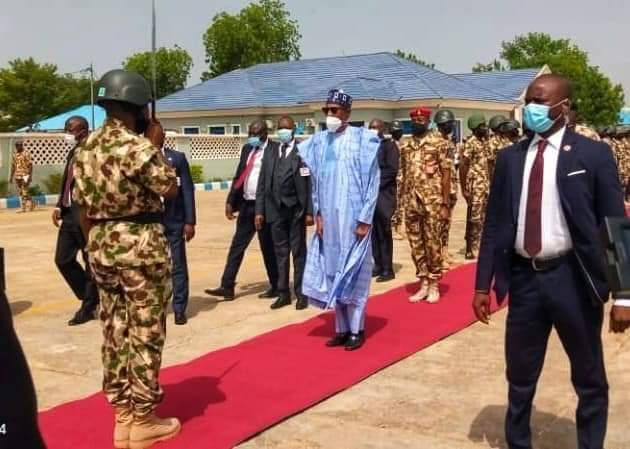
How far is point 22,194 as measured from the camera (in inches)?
700

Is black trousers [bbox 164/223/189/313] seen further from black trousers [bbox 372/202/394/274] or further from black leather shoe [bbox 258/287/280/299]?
black trousers [bbox 372/202/394/274]

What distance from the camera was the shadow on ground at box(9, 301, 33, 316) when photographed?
7348 mm

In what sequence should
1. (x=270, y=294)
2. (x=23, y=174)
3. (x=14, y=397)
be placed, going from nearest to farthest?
(x=14, y=397) → (x=270, y=294) → (x=23, y=174)

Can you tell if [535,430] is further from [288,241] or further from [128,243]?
[288,241]

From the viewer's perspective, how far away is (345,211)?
568 centimetres

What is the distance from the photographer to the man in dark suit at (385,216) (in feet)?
28.5

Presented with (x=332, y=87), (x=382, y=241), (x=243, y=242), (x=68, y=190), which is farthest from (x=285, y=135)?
(x=332, y=87)

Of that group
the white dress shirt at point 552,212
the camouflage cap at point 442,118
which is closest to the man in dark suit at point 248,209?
Result: the camouflage cap at point 442,118

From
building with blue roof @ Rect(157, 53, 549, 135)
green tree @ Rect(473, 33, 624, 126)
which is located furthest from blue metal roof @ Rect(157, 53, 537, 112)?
green tree @ Rect(473, 33, 624, 126)

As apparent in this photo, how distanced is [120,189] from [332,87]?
30.1 meters

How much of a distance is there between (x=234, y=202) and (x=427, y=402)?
12.0ft

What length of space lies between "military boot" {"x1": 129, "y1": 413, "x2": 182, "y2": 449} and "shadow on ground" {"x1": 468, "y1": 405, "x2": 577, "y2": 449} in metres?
1.49

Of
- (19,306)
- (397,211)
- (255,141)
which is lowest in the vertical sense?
(19,306)

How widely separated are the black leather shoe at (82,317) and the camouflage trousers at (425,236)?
2.83 meters
